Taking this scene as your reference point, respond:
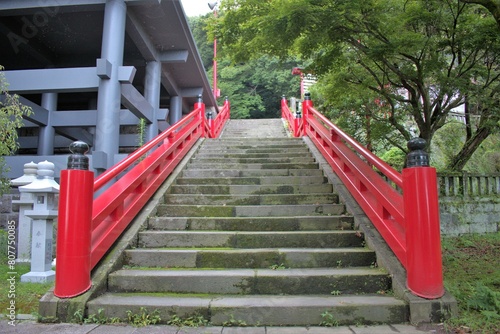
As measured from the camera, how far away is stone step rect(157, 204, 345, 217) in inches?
173

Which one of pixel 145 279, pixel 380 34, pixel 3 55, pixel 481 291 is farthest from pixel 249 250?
pixel 3 55

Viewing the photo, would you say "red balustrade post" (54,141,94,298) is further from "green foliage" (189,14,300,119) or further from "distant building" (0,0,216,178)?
"green foliage" (189,14,300,119)

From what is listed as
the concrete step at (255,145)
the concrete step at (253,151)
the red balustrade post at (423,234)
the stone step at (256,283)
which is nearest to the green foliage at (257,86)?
the concrete step at (255,145)

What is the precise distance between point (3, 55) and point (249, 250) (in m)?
10.2

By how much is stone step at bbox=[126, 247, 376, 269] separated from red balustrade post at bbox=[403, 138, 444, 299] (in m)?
0.68

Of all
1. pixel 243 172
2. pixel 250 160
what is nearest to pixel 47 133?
pixel 250 160

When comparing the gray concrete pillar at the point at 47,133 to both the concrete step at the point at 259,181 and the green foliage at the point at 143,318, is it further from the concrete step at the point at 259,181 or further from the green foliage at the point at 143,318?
→ the green foliage at the point at 143,318

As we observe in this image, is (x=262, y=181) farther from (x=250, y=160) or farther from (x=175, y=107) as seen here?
(x=175, y=107)

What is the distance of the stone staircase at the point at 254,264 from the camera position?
2762 mm

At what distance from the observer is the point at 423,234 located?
8.98 feet

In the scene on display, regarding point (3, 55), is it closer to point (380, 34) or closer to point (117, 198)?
point (117, 198)

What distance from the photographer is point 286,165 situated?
6.20 m

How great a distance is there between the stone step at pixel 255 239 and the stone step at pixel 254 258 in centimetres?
22

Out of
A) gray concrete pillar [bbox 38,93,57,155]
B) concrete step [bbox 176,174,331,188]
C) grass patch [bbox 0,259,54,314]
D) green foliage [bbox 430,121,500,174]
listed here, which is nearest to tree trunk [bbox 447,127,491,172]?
green foliage [bbox 430,121,500,174]
